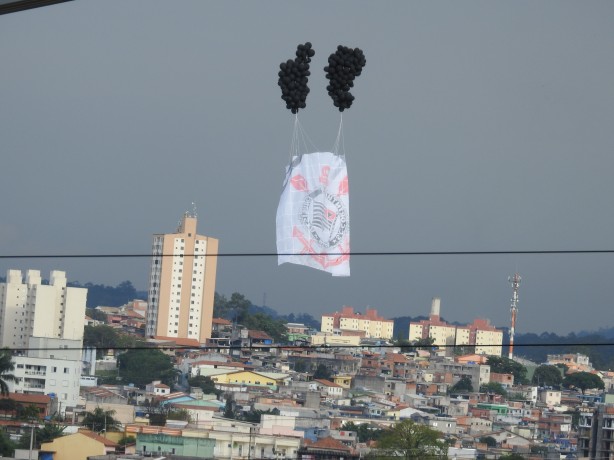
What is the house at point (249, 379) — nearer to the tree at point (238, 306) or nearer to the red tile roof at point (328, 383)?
the red tile roof at point (328, 383)

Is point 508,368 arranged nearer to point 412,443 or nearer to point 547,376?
point 547,376

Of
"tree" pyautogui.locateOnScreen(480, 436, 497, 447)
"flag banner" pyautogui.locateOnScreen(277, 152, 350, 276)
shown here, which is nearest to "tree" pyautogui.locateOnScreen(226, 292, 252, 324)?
"tree" pyautogui.locateOnScreen(480, 436, 497, 447)

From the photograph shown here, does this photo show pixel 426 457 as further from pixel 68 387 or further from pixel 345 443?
pixel 68 387

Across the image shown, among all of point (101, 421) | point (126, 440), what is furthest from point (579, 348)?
point (126, 440)

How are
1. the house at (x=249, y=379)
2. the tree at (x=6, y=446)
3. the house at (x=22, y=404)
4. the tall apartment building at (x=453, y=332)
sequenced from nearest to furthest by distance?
the tree at (x=6, y=446) → the house at (x=22, y=404) → the house at (x=249, y=379) → the tall apartment building at (x=453, y=332)

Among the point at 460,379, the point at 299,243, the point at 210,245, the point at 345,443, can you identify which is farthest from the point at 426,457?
the point at 210,245

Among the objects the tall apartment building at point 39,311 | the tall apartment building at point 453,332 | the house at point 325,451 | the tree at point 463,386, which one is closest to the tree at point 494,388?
the tree at point 463,386
